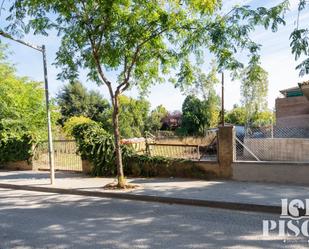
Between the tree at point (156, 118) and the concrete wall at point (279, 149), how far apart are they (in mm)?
35469

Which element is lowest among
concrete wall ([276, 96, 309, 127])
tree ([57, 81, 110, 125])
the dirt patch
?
the dirt patch

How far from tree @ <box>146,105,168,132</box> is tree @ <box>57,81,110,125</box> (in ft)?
21.7

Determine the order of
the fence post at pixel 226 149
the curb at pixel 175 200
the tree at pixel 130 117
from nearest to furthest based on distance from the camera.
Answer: the curb at pixel 175 200 → the fence post at pixel 226 149 → the tree at pixel 130 117

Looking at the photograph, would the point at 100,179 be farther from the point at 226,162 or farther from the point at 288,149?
the point at 288,149

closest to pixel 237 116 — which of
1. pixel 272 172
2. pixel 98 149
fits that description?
pixel 98 149

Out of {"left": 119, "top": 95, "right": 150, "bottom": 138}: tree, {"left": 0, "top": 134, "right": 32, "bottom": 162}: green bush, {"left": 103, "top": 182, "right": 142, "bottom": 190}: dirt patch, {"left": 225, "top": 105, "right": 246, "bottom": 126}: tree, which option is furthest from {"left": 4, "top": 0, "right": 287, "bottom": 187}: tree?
{"left": 225, "top": 105, "right": 246, "bottom": 126}: tree

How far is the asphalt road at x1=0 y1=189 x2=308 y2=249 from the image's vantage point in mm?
5254

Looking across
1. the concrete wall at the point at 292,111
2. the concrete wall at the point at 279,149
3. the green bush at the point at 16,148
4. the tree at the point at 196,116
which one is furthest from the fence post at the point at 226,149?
the tree at the point at 196,116

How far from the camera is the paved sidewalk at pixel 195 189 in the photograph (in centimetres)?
790

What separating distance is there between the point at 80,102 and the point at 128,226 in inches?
1764

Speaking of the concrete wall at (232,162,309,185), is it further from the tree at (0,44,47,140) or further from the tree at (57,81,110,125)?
the tree at (57,81,110,125)

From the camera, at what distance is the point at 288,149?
467 inches

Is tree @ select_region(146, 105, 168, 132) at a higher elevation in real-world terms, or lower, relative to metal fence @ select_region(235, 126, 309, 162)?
higher

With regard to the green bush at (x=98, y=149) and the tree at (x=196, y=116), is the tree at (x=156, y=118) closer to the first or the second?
the tree at (x=196, y=116)
